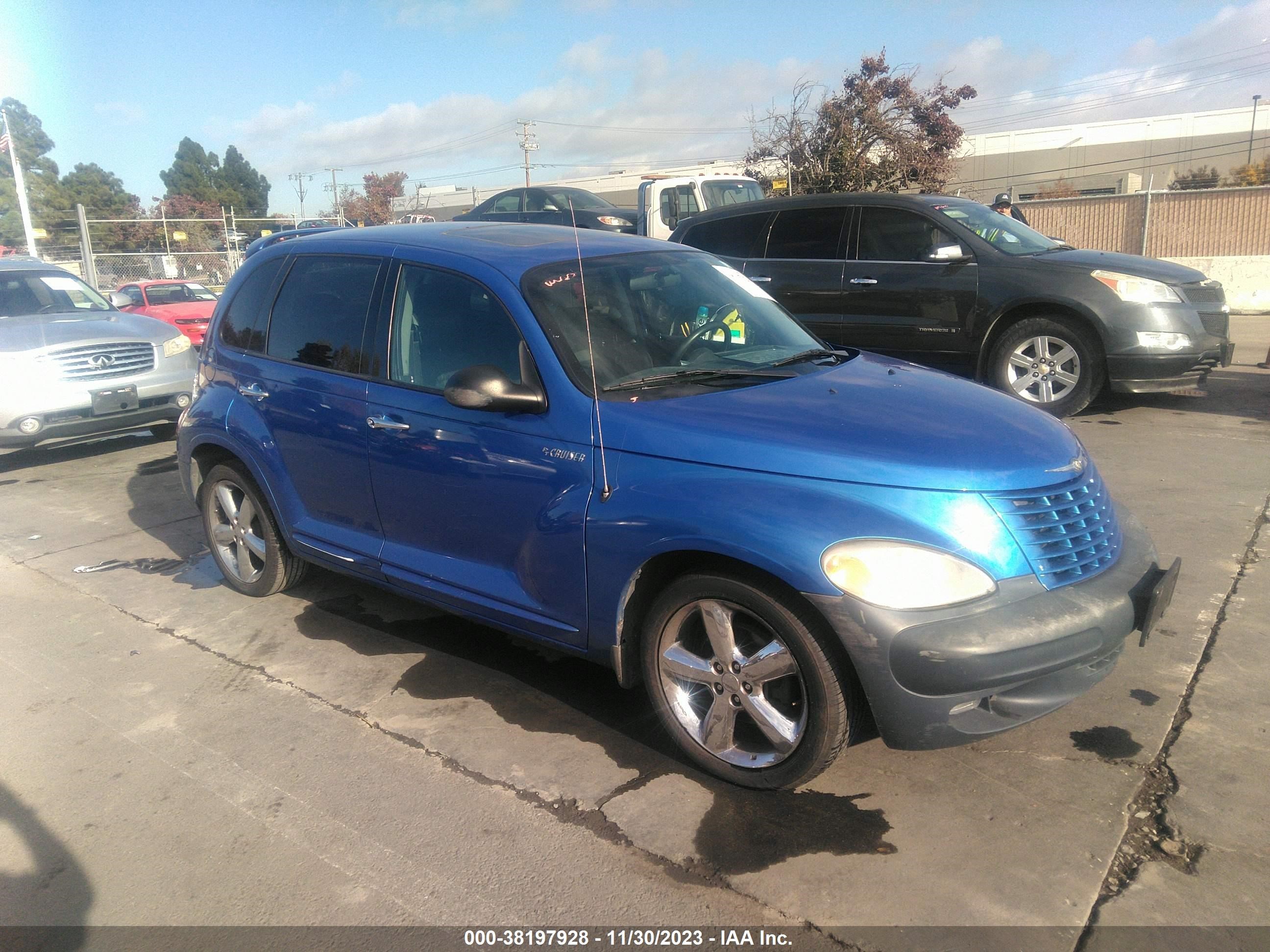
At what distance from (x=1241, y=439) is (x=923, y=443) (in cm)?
572

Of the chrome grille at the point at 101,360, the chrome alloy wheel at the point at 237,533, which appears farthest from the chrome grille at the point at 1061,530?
the chrome grille at the point at 101,360

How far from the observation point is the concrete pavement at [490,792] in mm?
2768

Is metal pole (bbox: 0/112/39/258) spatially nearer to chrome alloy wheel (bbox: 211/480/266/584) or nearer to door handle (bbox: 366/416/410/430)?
chrome alloy wheel (bbox: 211/480/266/584)

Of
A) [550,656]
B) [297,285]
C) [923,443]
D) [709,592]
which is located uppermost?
[297,285]

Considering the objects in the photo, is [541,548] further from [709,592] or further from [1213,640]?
[1213,640]

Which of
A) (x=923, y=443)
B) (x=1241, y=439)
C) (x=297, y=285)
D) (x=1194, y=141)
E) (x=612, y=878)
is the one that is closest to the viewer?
(x=612, y=878)

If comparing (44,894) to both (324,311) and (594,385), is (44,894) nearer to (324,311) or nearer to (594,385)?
(594,385)

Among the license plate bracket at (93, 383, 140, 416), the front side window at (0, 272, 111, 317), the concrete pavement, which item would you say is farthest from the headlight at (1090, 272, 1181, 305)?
the front side window at (0, 272, 111, 317)

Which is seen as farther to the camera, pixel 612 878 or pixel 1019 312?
pixel 1019 312

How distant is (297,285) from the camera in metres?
4.78

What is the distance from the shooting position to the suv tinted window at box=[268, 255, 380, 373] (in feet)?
14.3

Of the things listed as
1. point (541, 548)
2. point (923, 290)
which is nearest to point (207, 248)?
point (923, 290)

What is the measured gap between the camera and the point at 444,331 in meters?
4.04

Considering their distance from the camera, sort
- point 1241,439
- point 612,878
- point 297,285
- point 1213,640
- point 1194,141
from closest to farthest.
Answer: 1. point 612,878
2. point 1213,640
3. point 297,285
4. point 1241,439
5. point 1194,141
